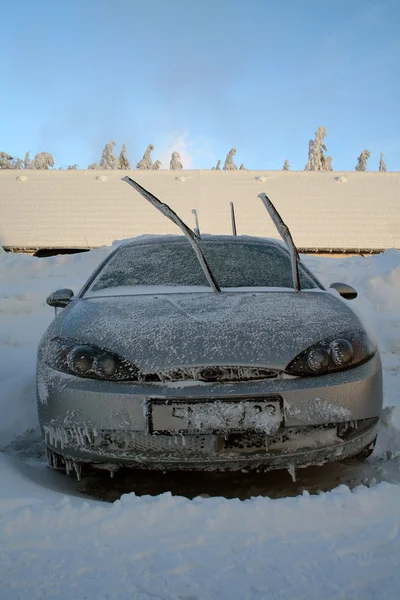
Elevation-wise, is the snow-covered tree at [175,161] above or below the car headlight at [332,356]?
above

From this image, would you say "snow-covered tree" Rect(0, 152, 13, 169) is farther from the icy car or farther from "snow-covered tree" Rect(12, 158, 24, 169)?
the icy car

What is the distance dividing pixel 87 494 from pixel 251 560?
1.12 metres

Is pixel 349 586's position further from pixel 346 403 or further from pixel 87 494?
pixel 87 494

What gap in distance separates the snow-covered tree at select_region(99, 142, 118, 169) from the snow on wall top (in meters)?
22.3

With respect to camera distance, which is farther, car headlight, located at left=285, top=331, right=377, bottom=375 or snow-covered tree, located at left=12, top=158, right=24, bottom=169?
snow-covered tree, located at left=12, top=158, right=24, bottom=169

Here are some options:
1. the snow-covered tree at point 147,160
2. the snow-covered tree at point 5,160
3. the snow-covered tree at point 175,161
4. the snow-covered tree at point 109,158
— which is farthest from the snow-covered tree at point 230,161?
the snow-covered tree at point 5,160

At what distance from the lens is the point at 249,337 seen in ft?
8.00

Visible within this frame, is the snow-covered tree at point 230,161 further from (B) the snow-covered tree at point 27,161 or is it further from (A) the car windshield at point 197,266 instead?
(A) the car windshield at point 197,266

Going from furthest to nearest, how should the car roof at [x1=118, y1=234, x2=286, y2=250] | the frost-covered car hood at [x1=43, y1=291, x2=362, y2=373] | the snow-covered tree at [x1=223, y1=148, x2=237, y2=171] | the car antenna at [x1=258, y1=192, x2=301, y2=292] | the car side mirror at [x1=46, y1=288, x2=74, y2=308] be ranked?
the snow-covered tree at [x1=223, y1=148, x2=237, y2=171]
the car roof at [x1=118, y1=234, x2=286, y2=250]
the car side mirror at [x1=46, y1=288, x2=74, y2=308]
the car antenna at [x1=258, y1=192, x2=301, y2=292]
the frost-covered car hood at [x1=43, y1=291, x2=362, y2=373]

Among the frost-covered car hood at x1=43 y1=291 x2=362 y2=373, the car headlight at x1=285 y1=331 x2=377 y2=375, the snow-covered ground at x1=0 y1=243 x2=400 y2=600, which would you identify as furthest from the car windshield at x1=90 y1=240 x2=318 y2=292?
the snow-covered ground at x1=0 y1=243 x2=400 y2=600

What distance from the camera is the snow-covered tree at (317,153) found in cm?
4741

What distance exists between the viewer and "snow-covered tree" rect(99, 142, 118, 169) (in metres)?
50.4

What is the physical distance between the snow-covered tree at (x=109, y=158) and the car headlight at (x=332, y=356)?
49.7 m

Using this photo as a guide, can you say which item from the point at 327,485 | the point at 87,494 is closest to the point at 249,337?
the point at 327,485
